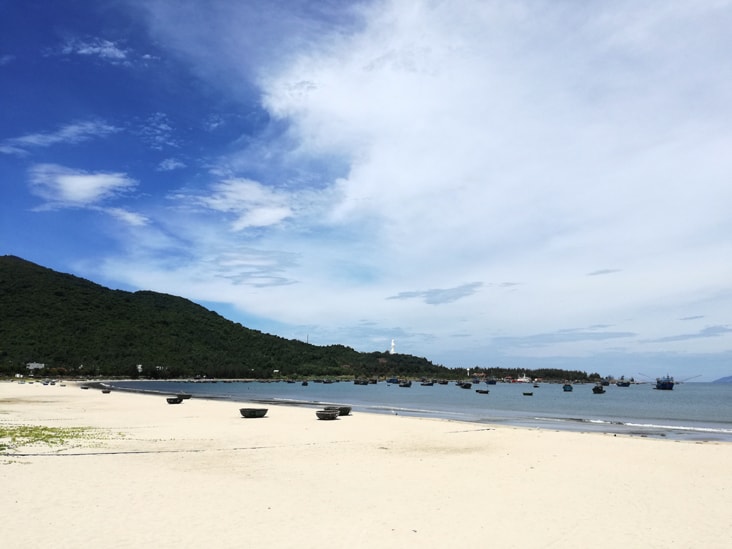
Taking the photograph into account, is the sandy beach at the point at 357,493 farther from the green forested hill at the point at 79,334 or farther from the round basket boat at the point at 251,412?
the green forested hill at the point at 79,334

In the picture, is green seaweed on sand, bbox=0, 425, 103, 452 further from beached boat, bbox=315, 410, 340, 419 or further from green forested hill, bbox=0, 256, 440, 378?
green forested hill, bbox=0, 256, 440, 378

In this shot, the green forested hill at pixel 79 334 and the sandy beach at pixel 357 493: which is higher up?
the green forested hill at pixel 79 334

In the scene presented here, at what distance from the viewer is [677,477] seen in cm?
1692

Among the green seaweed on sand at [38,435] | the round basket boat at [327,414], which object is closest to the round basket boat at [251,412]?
the round basket boat at [327,414]

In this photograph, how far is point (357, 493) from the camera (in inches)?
535

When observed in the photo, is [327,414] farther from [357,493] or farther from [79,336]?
[79,336]

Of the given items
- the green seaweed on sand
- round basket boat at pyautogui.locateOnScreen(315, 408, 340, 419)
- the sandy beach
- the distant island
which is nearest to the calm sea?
round basket boat at pyautogui.locateOnScreen(315, 408, 340, 419)

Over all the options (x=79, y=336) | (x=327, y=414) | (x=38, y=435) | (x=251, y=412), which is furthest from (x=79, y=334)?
(x=38, y=435)

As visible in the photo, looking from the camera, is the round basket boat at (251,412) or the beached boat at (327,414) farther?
the round basket boat at (251,412)

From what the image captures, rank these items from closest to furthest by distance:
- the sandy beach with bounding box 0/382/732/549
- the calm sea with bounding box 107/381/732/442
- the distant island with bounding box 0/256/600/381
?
the sandy beach with bounding box 0/382/732/549 → the calm sea with bounding box 107/381/732/442 → the distant island with bounding box 0/256/600/381

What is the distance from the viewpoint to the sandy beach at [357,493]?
9844 mm

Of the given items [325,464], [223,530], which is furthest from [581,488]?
[223,530]

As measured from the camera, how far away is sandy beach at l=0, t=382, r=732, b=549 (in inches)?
388

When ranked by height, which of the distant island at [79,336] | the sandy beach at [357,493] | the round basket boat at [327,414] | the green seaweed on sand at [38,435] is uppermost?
the distant island at [79,336]
